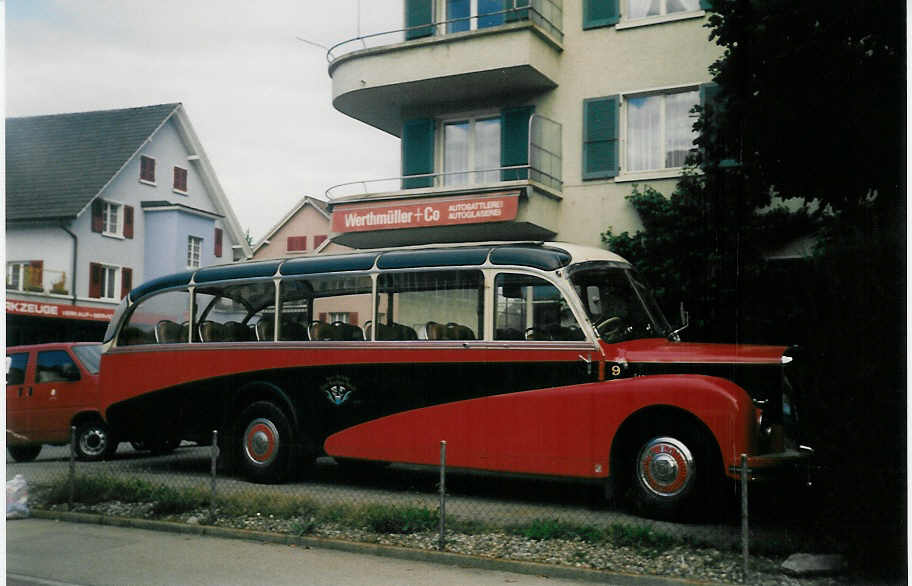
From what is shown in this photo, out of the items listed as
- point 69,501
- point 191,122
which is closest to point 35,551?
point 69,501

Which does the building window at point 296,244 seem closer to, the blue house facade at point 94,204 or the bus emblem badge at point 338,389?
the blue house facade at point 94,204

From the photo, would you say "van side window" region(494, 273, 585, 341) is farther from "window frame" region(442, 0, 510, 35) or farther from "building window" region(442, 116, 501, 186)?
"window frame" region(442, 0, 510, 35)

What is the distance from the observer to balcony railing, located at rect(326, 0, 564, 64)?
7582 mm

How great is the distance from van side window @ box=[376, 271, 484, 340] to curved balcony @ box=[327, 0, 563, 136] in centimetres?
149

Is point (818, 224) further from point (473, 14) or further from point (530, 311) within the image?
point (473, 14)

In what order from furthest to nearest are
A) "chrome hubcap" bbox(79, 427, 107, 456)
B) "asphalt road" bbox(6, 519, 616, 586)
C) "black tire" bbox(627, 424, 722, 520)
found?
"chrome hubcap" bbox(79, 427, 107, 456), "black tire" bbox(627, 424, 722, 520), "asphalt road" bbox(6, 519, 616, 586)

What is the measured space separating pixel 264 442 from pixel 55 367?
6.54 feet

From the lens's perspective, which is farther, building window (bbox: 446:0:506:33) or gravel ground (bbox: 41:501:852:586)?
building window (bbox: 446:0:506:33)

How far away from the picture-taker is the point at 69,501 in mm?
7668

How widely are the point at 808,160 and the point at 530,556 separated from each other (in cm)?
308

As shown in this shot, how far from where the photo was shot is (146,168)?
7.51 metres

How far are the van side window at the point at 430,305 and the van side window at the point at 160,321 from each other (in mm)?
1925

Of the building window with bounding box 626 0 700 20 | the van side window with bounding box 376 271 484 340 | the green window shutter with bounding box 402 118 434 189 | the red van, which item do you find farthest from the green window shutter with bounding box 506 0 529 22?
the red van

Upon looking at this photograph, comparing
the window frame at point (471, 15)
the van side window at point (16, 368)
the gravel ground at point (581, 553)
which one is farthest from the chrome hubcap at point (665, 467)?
the window frame at point (471, 15)
